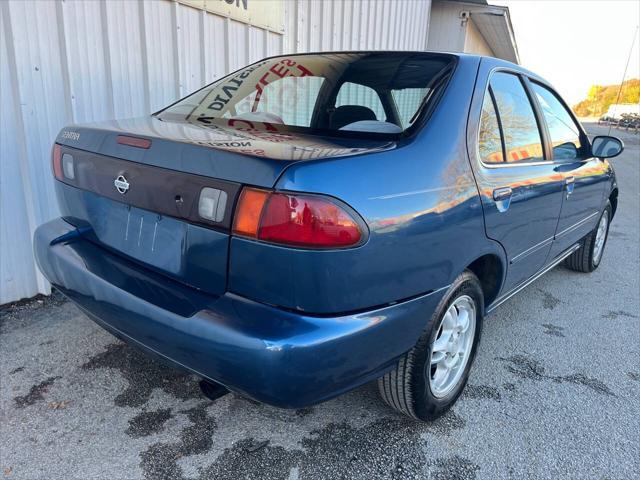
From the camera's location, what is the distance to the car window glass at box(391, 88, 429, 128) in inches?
78.4

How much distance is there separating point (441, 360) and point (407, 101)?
118cm

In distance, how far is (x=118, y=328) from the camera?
1791 millimetres

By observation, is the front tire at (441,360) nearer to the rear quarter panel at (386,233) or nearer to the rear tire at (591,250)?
the rear quarter panel at (386,233)

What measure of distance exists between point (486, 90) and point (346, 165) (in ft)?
3.43

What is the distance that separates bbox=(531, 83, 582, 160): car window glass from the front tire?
1.30m

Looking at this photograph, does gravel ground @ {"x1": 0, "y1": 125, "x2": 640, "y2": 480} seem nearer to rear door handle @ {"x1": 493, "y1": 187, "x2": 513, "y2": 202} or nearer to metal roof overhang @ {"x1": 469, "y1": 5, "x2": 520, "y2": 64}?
rear door handle @ {"x1": 493, "y1": 187, "x2": 513, "y2": 202}

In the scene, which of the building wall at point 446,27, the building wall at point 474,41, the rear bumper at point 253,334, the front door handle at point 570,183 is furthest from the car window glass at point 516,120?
the building wall at point 446,27

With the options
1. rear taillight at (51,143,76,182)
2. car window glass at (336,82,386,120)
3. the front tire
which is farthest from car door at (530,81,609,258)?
rear taillight at (51,143,76,182)

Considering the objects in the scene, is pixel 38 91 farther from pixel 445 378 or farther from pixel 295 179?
pixel 445 378

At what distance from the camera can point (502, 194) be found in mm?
2158

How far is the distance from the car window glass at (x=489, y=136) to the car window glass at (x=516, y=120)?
0.28ft

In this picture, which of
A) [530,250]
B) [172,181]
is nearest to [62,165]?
[172,181]

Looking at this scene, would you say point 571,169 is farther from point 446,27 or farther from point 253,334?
point 446,27

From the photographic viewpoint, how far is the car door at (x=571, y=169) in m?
2.95
